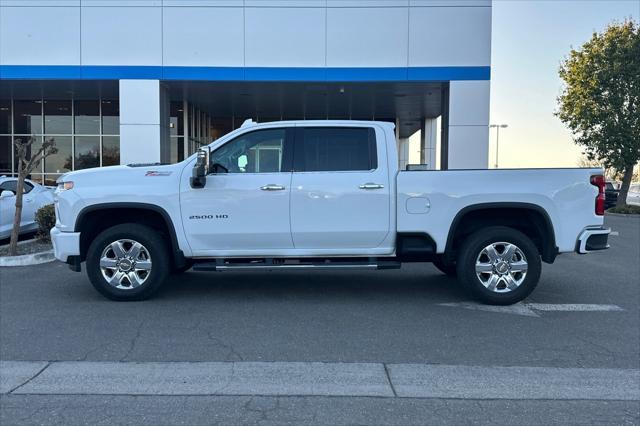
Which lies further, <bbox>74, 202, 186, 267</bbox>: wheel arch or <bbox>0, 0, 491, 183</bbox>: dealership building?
<bbox>0, 0, 491, 183</bbox>: dealership building

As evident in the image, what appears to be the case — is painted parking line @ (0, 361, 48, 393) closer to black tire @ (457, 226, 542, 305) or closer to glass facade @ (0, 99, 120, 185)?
black tire @ (457, 226, 542, 305)

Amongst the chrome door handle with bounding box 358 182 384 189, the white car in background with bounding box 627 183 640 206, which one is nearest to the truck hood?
the chrome door handle with bounding box 358 182 384 189

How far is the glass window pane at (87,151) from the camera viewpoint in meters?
23.6

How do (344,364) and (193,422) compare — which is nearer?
(193,422)

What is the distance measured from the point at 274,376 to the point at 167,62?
571 inches

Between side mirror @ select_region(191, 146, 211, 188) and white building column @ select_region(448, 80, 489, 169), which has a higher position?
white building column @ select_region(448, 80, 489, 169)

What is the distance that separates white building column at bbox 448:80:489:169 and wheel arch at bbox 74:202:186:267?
12089 millimetres

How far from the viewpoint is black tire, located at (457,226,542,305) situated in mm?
6750

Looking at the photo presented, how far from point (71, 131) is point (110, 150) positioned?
6.03ft

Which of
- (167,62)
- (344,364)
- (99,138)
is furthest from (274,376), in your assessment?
(99,138)

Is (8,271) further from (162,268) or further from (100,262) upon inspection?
(162,268)

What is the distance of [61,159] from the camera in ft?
77.7

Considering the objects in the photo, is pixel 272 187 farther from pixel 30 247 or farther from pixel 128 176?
pixel 30 247

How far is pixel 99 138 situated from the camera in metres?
23.7
